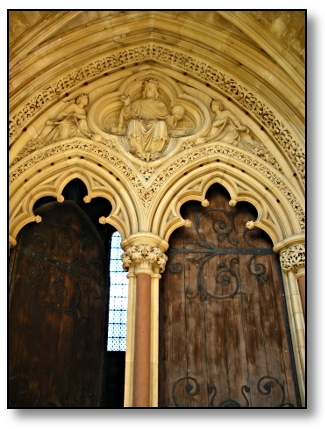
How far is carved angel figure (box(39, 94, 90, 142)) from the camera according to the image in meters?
6.08

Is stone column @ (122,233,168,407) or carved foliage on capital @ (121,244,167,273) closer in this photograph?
stone column @ (122,233,168,407)

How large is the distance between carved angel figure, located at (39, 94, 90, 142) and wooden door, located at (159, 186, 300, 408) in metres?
1.46

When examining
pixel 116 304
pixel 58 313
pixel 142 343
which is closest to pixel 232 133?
pixel 116 304

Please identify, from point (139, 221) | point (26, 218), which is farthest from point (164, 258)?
point (26, 218)

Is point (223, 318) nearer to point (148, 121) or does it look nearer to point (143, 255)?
point (143, 255)

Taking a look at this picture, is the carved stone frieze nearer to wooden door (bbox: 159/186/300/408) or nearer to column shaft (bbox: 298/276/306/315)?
wooden door (bbox: 159/186/300/408)

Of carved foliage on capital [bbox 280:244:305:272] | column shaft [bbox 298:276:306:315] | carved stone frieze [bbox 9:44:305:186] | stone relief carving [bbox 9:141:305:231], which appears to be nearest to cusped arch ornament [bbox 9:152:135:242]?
stone relief carving [bbox 9:141:305:231]

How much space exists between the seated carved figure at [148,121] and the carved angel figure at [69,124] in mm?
382

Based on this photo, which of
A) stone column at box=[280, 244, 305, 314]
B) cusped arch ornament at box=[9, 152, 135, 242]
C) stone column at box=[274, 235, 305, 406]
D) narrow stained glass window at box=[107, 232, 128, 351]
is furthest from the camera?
narrow stained glass window at box=[107, 232, 128, 351]

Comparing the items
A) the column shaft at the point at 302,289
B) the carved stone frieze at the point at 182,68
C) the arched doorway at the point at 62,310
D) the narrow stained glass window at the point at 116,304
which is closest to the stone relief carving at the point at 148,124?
the carved stone frieze at the point at 182,68

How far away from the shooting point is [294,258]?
5.45 m

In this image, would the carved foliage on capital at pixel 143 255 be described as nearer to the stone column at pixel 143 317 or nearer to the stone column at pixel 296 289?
the stone column at pixel 143 317

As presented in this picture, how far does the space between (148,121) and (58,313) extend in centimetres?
231

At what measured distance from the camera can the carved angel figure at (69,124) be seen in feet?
19.9
